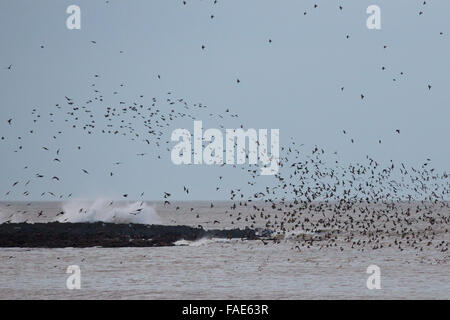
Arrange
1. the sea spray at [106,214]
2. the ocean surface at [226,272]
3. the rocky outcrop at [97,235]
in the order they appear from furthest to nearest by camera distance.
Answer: the sea spray at [106,214] → the rocky outcrop at [97,235] → the ocean surface at [226,272]

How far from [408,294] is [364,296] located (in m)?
2.50

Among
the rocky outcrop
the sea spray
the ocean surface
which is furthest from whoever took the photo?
the sea spray

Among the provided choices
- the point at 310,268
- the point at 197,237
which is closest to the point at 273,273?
the point at 310,268

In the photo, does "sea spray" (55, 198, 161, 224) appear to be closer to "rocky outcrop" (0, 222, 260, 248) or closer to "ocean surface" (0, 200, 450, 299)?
"rocky outcrop" (0, 222, 260, 248)

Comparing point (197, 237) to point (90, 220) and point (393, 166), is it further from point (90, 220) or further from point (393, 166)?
point (393, 166)

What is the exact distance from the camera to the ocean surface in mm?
37281

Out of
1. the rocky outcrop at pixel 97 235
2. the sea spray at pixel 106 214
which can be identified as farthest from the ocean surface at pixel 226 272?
the sea spray at pixel 106 214

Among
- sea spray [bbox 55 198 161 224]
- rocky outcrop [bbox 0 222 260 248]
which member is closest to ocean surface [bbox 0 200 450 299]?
rocky outcrop [bbox 0 222 260 248]

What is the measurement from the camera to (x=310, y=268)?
49188 mm

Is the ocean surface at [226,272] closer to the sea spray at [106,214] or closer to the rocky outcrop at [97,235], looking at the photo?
the rocky outcrop at [97,235]

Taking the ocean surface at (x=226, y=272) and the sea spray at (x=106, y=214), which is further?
the sea spray at (x=106, y=214)

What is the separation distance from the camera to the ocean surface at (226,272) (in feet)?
122

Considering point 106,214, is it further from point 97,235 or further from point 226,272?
point 226,272

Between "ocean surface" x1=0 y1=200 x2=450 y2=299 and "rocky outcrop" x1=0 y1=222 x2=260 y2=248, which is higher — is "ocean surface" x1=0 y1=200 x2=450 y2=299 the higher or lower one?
the higher one
